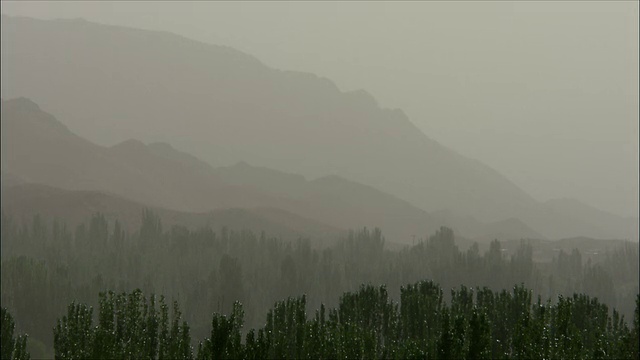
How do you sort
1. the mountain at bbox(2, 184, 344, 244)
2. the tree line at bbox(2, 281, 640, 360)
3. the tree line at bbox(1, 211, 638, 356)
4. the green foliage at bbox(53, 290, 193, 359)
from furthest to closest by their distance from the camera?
the mountain at bbox(2, 184, 344, 244)
the tree line at bbox(1, 211, 638, 356)
the green foliage at bbox(53, 290, 193, 359)
the tree line at bbox(2, 281, 640, 360)

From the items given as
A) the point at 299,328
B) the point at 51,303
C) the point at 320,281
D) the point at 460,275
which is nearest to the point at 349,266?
the point at 320,281

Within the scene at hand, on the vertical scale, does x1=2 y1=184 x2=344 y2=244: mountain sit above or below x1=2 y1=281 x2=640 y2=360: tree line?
above

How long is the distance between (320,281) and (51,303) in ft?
136

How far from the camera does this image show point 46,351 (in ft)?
193

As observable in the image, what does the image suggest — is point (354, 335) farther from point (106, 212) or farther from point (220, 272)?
point (106, 212)

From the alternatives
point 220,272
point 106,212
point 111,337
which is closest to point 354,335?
point 111,337

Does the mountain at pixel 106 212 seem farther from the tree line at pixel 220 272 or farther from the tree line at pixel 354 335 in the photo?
the tree line at pixel 354 335

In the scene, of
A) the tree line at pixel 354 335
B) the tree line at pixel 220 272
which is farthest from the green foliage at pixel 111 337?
the tree line at pixel 220 272

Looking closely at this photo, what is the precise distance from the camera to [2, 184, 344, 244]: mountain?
397ft

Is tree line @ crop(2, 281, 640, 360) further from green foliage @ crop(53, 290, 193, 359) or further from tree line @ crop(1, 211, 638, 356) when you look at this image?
tree line @ crop(1, 211, 638, 356)

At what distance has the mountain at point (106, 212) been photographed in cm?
12094

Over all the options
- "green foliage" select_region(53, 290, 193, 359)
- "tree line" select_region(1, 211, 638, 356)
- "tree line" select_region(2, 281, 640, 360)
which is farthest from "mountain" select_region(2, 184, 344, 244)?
"green foliage" select_region(53, 290, 193, 359)

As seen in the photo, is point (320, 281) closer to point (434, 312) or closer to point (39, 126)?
point (434, 312)

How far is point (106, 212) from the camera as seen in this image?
413 ft
